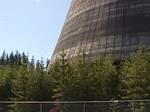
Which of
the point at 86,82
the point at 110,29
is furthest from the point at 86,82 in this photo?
the point at 110,29

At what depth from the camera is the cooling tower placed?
36.5 meters

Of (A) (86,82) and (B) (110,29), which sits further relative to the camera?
(B) (110,29)

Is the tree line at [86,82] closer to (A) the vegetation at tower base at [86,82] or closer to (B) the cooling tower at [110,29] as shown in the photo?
(A) the vegetation at tower base at [86,82]

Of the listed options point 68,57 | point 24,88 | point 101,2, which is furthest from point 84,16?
point 24,88

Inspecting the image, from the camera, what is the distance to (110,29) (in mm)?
38156

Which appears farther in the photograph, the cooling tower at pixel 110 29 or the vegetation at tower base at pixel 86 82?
the cooling tower at pixel 110 29

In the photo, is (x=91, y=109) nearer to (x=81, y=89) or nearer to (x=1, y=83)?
(x=81, y=89)

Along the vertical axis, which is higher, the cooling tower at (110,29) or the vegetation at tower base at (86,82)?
the cooling tower at (110,29)

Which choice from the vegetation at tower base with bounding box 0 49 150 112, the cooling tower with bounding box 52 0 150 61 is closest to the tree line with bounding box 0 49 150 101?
the vegetation at tower base with bounding box 0 49 150 112

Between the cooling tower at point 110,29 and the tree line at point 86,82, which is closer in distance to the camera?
the tree line at point 86,82

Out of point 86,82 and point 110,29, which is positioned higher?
point 110,29

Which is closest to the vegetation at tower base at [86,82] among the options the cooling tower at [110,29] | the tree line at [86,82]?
the tree line at [86,82]

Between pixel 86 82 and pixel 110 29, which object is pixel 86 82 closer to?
pixel 86 82

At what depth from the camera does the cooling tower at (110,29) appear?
36469 millimetres
